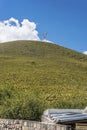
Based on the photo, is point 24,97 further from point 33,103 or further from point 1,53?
point 1,53

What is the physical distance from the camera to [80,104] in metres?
47.3

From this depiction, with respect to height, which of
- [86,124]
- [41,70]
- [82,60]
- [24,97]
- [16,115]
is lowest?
[86,124]

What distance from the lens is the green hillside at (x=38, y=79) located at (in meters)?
41.8

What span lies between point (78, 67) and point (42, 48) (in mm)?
36903

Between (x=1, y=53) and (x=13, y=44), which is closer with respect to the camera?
(x=1, y=53)

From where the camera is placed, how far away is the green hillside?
137 feet

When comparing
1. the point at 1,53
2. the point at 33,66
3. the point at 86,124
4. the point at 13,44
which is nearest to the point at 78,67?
the point at 33,66

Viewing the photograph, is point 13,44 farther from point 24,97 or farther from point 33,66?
point 24,97

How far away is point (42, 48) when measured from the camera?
167m

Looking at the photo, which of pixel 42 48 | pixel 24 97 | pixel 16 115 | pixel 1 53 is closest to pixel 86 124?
Result: pixel 16 115

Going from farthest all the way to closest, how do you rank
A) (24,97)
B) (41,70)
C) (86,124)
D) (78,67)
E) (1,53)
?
(1,53) < (78,67) < (41,70) < (24,97) < (86,124)

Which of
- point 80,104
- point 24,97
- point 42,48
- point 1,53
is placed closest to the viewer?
point 24,97

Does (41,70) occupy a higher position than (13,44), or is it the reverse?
(13,44)

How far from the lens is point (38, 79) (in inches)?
4031
